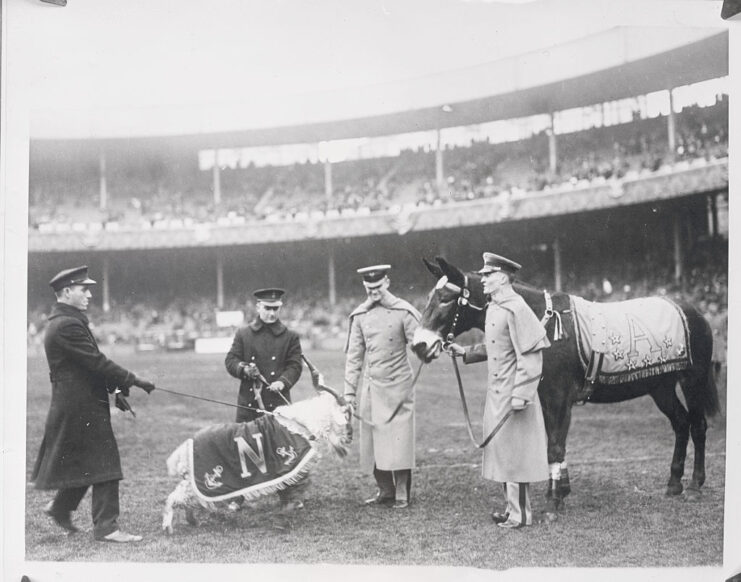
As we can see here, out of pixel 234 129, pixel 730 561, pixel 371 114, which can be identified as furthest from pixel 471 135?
pixel 730 561

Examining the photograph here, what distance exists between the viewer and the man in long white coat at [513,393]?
396 centimetres

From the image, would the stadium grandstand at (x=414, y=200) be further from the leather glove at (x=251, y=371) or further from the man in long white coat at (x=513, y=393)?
the man in long white coat at (x=513, y=393)

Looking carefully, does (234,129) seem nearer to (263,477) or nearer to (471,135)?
(471,135)

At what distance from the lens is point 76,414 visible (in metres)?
4.13

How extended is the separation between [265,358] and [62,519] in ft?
5.35

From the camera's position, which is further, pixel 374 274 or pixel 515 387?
pixel 374 274

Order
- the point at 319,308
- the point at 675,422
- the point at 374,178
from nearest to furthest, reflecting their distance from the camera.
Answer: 1. the point at 675,422
2. the point at 374,178
3. the point at 319,308

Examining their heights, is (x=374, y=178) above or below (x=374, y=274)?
above

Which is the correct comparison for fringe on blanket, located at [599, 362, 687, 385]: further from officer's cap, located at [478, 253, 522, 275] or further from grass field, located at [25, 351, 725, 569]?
officer's cap, located at [478, 253, 522, 275]

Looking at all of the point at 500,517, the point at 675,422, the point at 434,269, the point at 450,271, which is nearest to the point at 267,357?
the point at 434,269

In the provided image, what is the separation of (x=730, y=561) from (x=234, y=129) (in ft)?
15.4

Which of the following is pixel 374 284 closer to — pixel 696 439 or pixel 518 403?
pixel 518 403

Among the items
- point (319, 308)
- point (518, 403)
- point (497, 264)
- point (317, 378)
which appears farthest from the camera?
point (319, 308)

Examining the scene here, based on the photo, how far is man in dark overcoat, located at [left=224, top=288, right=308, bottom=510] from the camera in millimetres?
4582
